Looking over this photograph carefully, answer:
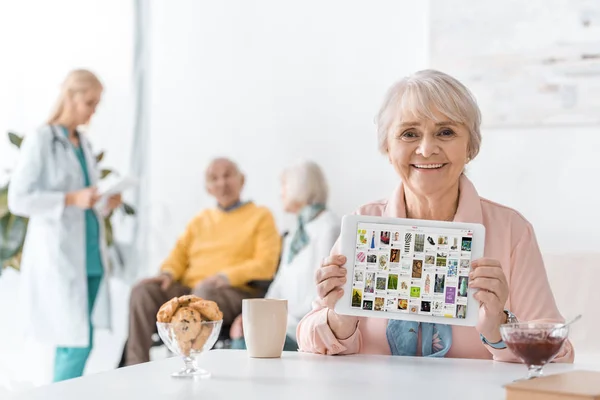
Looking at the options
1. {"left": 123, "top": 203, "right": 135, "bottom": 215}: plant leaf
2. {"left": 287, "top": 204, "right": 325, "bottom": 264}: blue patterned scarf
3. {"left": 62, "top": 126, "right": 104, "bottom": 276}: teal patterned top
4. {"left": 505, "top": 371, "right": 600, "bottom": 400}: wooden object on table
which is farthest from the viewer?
{"left": 123, "top": 203, "right": 135, "bottom": 215}: plant leaf

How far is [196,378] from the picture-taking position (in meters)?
1.38

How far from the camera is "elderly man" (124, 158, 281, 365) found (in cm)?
392

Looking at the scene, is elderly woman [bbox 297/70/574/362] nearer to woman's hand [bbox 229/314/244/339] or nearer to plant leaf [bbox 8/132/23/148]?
woman's hand [bbox 229/314/244/339]

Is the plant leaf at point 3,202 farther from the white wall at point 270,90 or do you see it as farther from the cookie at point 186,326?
the cookie at point 186,326

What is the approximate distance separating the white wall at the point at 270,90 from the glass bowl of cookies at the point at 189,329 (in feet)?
9.32

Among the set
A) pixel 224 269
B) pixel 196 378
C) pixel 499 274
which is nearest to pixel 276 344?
pixel 196 378

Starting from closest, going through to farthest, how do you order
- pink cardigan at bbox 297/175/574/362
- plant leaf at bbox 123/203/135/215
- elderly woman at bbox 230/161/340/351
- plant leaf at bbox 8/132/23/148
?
1. pink cardigan at bbox 297/175/574/362
2. elderly woman at bbox 230/161/340/351
3. plant leaf at bbox 8/132/23/148
4. plant leaf at bbox 123/203/135/215

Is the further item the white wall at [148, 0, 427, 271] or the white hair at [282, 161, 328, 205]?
the white wall at [148, 0, 427, 271]

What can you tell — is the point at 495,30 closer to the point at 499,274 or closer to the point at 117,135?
the point at 117,135

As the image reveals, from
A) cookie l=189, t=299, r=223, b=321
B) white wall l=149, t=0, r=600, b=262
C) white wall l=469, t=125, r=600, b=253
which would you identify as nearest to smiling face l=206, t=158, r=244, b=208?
white wall l=149, t=0, r=600, b=262

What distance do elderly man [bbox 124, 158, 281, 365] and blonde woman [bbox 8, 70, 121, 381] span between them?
232 mm

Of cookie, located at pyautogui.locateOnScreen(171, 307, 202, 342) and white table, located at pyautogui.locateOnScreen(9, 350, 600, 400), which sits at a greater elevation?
cookie, located at pyautogui.locateOnScreen(171, 307, 202, 342)

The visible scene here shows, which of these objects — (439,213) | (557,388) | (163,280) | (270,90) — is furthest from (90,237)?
(557,388)

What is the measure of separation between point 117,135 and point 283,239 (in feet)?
4.04
